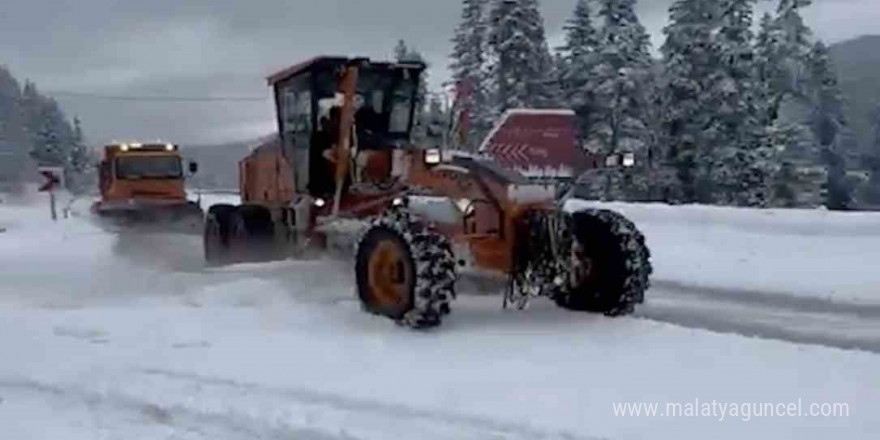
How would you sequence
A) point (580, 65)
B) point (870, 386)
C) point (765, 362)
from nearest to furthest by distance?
1. point (870, 386)
2. point (765, 362)
3. point (580, 65)

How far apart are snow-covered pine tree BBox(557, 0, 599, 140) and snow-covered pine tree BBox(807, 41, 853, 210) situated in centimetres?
1353

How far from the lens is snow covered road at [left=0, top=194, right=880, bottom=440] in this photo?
233 inches

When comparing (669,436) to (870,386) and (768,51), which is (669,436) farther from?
(768,51)

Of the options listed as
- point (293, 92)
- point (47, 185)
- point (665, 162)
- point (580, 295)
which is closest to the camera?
point (580, 295)

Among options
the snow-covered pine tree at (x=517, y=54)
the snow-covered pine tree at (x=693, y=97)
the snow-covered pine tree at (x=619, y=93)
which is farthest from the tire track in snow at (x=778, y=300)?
the snow-covered pine tree at (x=517, y=54)

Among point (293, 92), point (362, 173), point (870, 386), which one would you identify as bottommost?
point (870, 386)

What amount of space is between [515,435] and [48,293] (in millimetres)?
8047

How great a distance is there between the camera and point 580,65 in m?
45.2

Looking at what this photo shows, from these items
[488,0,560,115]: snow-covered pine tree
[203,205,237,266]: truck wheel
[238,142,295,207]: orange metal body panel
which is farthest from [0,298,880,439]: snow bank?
[488,0,560,115]: snow-covered pine tree

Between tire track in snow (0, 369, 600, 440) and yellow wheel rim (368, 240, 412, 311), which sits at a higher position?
yellow wheel rim (368, 240, 412, 311)

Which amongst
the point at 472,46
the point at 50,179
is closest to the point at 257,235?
the point at 50,179

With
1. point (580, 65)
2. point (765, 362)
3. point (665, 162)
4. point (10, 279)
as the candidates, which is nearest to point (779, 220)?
point (765, 362)

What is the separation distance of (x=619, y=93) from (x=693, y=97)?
12.2ft

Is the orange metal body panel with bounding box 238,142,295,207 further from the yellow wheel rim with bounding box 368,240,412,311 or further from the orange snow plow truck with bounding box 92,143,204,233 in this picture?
the orange snow plow truck with bounding box 92,143,204,233
